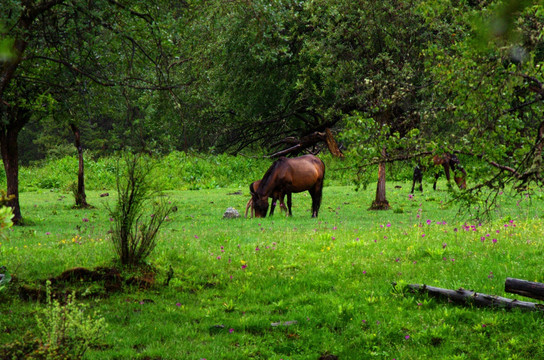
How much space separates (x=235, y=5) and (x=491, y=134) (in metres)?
5.53

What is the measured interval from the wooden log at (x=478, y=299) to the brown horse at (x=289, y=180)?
1131 cm

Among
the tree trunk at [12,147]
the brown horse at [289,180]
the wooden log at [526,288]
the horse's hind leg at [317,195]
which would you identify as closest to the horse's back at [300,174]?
the brown horse at [289,180]

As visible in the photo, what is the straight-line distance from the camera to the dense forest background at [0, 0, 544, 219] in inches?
305

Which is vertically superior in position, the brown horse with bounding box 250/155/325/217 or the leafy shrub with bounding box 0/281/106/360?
the brown horse with bounding box 250/155/325/217

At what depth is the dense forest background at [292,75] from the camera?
25.5 feet

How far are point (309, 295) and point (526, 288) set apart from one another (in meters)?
3.63

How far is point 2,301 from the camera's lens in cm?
865

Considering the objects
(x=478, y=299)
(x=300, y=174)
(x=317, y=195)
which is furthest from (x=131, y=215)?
(x=317, y=195)

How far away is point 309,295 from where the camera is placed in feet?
30.8

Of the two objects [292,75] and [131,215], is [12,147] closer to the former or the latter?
[131,215]

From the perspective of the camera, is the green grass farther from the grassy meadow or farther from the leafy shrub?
the leafy shrub

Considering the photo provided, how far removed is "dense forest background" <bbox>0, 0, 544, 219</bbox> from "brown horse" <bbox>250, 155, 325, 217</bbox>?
0.93 meters

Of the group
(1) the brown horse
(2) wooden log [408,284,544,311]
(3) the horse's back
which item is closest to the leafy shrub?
(2) wooden log [408,284,544,311]

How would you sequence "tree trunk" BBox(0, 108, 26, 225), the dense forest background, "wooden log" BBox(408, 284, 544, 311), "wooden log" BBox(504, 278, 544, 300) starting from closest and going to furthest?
"wooden log" BBox(504, 278, 544, 300) → the dense forest background → "wooden log" BBox(408, 284, 544, 311) → "tree trunk" BBox(0, 108, 26, 225)
